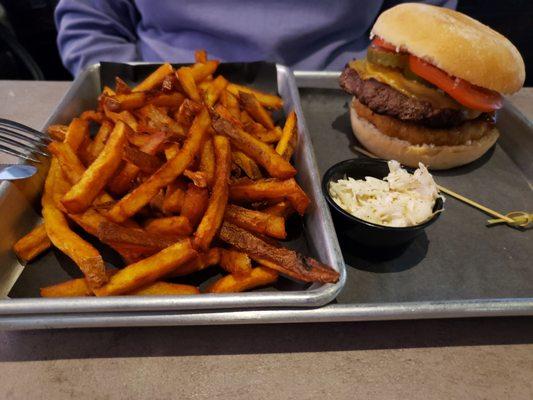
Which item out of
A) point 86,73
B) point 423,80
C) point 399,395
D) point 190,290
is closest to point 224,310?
point 190,290

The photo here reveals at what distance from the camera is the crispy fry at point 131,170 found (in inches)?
58.9

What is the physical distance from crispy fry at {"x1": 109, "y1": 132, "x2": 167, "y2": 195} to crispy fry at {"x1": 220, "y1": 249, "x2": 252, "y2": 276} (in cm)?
45

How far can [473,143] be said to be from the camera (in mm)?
2283

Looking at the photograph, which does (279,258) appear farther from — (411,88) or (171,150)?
(411,88)

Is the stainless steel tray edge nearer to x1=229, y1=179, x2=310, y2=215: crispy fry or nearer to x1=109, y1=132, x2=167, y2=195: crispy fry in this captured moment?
x1=229, y1=179, x2=310, y2=215: crispy fry

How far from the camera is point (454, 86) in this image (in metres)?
2.08

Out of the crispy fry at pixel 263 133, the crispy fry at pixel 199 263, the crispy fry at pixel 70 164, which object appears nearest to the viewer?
the crispy fry at pixel 199 263

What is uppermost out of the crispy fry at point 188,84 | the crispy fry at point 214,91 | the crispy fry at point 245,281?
the crispy fry at point 188,84

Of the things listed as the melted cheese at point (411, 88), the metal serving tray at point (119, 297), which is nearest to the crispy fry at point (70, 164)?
the metal serving tray at point (119, 297)

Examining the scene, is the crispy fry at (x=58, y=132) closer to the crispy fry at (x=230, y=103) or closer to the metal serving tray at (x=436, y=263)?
the crispy fry at (x=230, y=103)

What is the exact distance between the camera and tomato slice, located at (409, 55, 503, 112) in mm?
2082

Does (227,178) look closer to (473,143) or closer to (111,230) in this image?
(111,230)

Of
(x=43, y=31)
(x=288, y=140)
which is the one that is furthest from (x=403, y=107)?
(x=43, y=31)

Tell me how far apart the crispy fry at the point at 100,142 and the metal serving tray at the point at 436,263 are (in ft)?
2.33
